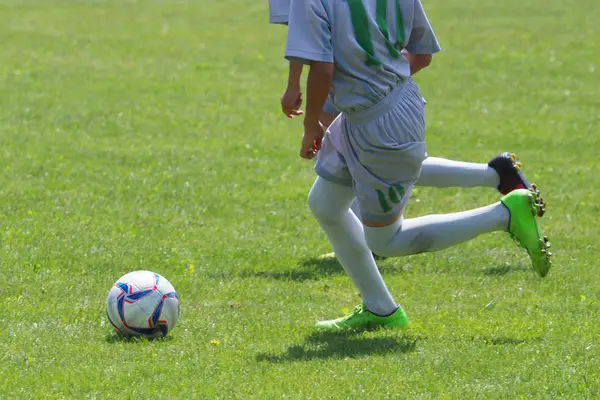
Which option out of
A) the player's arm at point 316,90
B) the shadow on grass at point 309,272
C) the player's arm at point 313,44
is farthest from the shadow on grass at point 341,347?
the shadow on grass at point 309,272

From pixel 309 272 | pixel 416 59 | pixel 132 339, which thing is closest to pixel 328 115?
pixel 309 272

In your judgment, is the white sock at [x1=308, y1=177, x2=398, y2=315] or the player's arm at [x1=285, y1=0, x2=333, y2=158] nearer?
the player's arm at [x1=285, y1=0, x2=333, y2=158]

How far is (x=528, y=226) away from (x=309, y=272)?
238 centimetres

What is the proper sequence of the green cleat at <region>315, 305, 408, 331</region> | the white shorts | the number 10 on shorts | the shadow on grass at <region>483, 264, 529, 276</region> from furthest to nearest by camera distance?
the shadow on grass at <region>483, 264, 529, 276</region>
the green cleat at <region>315, 305, 408, 331</region>
the number 10 on shorts
the white shorts

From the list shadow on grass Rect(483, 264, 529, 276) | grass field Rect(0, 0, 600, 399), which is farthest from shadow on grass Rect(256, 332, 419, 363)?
shadow on grass Rect(483, 264, 529, 276)

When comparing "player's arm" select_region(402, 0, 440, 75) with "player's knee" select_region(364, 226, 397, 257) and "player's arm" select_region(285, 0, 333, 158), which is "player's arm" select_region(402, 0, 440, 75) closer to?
"player's arm" select_region(285, 0, 333, 158)

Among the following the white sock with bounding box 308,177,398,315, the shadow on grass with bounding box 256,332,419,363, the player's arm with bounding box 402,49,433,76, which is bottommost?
the shadow on grass with bounding box 256,332,419,363

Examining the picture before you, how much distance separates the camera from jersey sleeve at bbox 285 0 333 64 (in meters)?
5.42

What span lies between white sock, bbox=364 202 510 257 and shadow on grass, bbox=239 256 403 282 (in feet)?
6.13

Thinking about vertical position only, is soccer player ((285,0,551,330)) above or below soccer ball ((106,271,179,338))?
above

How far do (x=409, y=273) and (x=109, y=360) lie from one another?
2.90 m

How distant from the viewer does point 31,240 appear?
28.5ft

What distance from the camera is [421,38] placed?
6070 millimetres

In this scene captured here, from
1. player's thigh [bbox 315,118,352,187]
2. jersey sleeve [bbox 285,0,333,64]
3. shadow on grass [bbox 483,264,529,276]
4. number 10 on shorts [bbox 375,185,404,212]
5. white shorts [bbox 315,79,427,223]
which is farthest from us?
shadow on grass [bbox 483,264,529,276]
